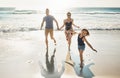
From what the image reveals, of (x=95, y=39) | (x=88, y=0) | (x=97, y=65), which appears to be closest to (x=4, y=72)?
(x=97, y=65)

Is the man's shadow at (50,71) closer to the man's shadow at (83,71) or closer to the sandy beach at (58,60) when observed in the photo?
the sandy beach at (58,60)

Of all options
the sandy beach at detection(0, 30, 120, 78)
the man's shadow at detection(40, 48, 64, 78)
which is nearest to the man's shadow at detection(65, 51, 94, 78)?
the sandy beach at detection(0, 30, 120, 78)

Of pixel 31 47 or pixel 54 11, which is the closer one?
pixel 31 47

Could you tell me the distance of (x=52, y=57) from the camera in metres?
11.4

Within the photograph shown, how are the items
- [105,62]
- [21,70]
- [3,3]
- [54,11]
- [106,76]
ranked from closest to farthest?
[106,76]
[21,70]
[105,62]
[54,11]
[3,3]

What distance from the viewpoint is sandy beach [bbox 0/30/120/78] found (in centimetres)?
955

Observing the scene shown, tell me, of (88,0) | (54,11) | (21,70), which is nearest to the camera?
(21,70)

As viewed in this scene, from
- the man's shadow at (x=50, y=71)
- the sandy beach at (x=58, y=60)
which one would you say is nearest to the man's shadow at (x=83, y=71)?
the sandy beach at (x=58, y=60)

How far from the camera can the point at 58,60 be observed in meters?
11.0

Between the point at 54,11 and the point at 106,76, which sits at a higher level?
the point at 106,76

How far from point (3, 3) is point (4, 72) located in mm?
38751

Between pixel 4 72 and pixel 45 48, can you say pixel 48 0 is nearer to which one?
pixel 45 48

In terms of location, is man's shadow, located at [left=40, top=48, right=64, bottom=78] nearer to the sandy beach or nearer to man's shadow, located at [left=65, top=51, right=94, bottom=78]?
the sandy beach

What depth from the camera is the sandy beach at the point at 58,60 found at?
9547 mm
